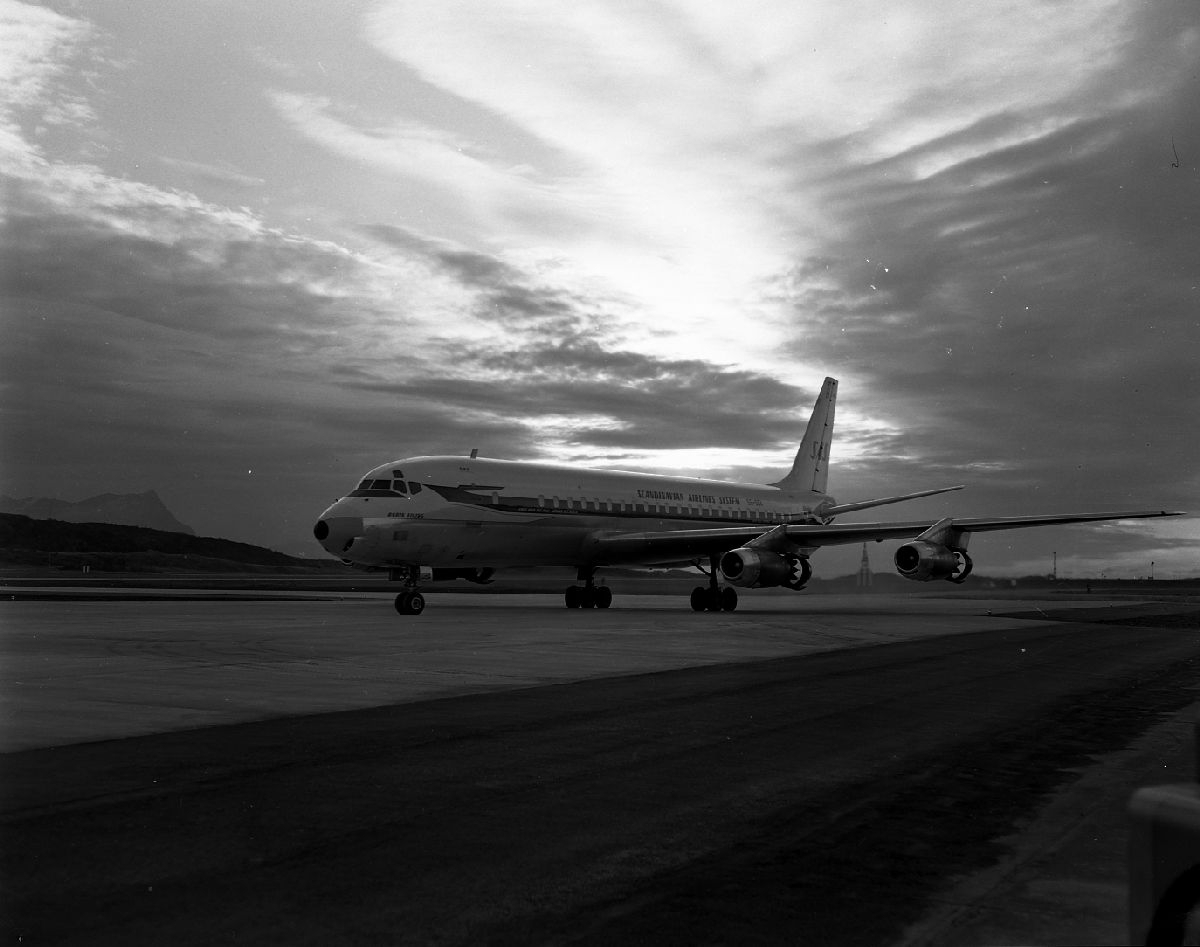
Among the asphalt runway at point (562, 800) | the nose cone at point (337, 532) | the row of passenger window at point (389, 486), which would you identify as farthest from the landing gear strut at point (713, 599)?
the asphalt runway at point (562, 800)

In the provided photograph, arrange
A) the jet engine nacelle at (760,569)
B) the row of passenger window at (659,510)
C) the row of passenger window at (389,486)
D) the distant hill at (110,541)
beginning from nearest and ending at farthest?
the row of passenger window at (389,486) → the jet engine nacelle at (760,569) → the row of passenger window at (659,510) → the distant hill at (110,541)

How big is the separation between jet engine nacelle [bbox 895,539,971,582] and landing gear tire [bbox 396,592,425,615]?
13.7 m

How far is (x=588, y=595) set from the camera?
36.5 m

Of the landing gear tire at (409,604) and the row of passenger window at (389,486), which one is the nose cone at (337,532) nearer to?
the row of passenger window at (389,486)

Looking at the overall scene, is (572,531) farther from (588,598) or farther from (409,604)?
(409,604)

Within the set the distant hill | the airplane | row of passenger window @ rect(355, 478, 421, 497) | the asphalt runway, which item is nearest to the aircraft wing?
the airplane

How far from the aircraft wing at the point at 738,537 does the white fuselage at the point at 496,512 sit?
2.08ft

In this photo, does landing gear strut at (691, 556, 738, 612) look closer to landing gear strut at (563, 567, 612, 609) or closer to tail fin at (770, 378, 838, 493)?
landing gear strut at (563, 567, 612, 609)

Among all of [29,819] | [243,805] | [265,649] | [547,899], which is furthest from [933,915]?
[265,649]

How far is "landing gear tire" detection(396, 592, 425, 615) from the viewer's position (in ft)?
→ 89.6

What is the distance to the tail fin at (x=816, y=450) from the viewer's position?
154 feet

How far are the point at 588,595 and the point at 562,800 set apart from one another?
A: 30232mm

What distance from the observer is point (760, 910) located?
4.35 metres

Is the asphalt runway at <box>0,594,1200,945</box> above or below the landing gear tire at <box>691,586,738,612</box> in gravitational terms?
below
